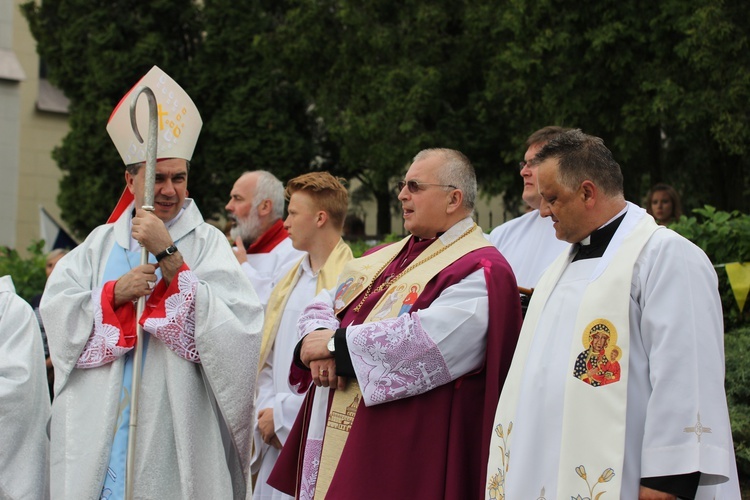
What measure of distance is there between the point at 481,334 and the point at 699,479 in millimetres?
1173

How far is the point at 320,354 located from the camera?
175 inches

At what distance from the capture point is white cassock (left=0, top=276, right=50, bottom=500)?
5.16 metres

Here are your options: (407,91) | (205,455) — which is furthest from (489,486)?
(407,91)

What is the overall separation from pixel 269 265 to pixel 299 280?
0.97 m

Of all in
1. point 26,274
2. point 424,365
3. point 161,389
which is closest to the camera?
point 424,365

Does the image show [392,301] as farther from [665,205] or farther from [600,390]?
[665,205]

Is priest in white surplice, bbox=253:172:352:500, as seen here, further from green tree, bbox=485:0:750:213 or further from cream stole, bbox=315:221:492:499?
green tree, bbox=485:0:750:213

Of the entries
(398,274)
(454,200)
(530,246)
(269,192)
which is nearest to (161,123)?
(398,274)

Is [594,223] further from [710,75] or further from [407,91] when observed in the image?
[407,91]

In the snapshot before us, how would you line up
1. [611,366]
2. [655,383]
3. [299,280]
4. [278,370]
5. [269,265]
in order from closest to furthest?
1. [655,383]
2. [611,366]
3. [278,370]
4. [299,280]
5. [269,265]

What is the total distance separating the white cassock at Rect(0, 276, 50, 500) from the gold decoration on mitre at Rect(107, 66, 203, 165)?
3.52 ft

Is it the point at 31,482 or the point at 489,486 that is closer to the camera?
the point at 489,486

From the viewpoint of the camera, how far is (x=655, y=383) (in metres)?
3.37

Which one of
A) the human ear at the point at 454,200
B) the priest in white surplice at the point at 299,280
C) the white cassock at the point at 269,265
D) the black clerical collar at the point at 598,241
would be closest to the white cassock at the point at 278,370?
the priest in white surplice at the point at 299,280
